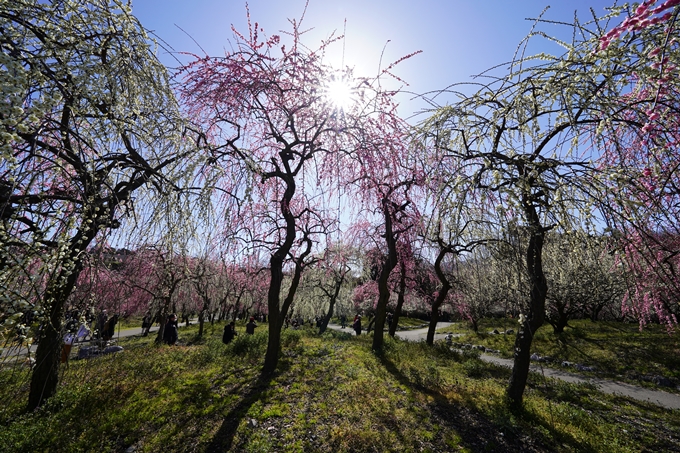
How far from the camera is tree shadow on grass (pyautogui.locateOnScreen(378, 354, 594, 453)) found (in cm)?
505

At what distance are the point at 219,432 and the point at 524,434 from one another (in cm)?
551

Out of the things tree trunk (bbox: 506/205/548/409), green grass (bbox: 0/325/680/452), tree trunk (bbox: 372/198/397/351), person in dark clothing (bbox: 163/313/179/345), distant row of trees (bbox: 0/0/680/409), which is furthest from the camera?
person in dark clothing (bbox: 163/313/179/345)

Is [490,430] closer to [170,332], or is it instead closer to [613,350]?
[613,350]

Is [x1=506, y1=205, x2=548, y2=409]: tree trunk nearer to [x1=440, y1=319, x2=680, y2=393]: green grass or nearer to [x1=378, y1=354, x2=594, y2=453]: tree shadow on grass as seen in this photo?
[x1=378, y1=354, x2=594, y2=453]: tree shadow on grass

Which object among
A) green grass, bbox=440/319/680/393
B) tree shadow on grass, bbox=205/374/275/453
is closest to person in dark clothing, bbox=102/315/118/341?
tree shadow on grass, bbox=205/374/275/453

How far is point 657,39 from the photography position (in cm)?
214

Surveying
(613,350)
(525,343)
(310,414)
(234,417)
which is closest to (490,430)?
(525,343)

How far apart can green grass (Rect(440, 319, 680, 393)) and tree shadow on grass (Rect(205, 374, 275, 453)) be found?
288 inches

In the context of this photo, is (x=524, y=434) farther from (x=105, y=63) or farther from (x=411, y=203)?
(x=105, y=63)

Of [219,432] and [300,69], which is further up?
[300,69]

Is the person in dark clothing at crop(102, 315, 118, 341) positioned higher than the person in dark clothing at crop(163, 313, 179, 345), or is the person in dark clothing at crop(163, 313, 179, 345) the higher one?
the person in dark clothing at crop(102, 315, 118, 341)

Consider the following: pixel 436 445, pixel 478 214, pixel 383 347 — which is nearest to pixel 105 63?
pixel 478 214

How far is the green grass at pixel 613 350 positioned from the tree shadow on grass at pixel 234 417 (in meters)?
7.33

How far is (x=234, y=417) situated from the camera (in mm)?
5641
